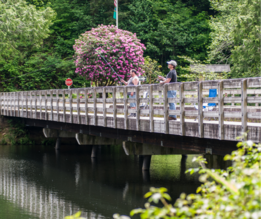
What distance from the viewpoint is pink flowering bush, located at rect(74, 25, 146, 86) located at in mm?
26078

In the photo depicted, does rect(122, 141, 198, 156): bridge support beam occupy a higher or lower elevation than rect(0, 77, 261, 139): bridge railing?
lower

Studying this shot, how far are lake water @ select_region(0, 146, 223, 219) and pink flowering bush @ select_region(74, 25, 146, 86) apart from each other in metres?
6.02

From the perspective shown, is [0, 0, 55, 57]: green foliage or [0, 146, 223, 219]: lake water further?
[0, 0, 55, 57]: green foliage

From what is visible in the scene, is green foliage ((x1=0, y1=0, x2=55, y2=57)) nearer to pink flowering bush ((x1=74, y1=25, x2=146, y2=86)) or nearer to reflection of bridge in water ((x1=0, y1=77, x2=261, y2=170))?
pink flowering bush ((x1=74, y1=25, x2=146, y2=86))

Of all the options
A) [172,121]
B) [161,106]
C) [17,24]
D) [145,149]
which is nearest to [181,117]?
[172,121]

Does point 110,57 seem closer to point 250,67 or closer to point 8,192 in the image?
point 250,67

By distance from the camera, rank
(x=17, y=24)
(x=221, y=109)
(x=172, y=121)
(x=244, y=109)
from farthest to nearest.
Answer: 1. (x=17, y=24)
2. (x=172, y=121)
3. (x=221, y=109)
4. (x=244, y=109)

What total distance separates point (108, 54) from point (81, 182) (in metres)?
12.3

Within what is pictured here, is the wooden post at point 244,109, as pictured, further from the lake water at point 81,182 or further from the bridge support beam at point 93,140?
the bridge support beam at point 93,140

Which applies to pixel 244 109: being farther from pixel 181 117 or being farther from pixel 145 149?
pixel 145 149

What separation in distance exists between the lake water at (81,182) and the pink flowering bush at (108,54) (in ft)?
19.8

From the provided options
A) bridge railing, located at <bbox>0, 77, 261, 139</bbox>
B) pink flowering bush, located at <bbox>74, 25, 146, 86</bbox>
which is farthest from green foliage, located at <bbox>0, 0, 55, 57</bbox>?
bridge railing, located at <bbox>0, 77, 261, 139</bbox>

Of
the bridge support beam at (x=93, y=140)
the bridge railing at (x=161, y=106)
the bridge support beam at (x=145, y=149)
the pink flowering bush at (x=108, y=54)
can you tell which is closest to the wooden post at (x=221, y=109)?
the bridge railing at (x=161, y=106)

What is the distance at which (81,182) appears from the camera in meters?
15.5
